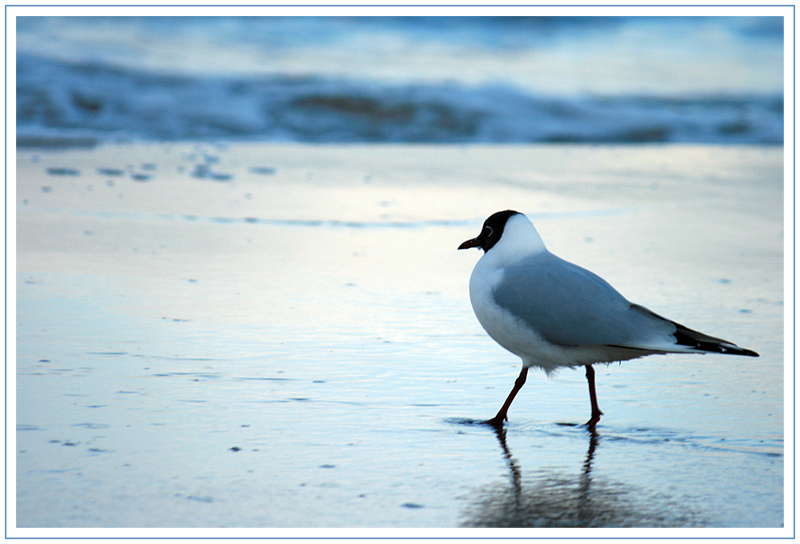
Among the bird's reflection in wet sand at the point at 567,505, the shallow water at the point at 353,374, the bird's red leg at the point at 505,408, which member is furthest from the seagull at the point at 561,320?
the bird's reflection in wet sand at the point at 567,505

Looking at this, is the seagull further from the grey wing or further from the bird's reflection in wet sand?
the bird's reflection in wet sand

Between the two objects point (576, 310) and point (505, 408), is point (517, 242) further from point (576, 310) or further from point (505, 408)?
point (505, 408)

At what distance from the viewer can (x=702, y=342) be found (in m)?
2.99

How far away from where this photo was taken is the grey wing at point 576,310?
10.1 ft

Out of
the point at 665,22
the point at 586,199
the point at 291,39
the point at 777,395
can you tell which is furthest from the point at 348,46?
the point at 777,395

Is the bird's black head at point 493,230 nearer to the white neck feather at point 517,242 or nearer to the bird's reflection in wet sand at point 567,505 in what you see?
the white neck feather at point 517,242

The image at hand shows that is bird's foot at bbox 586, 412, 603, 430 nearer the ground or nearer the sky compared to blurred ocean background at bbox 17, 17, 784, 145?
nearer the ground

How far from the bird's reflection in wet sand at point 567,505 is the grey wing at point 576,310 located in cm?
54

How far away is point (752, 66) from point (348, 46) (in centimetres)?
631

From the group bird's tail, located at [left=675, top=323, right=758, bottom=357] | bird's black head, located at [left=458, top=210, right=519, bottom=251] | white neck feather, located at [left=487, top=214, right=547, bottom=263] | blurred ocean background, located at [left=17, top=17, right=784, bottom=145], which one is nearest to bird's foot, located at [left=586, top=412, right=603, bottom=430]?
bird's tail, located at [left=675, top=323, right=758, bottom=357]

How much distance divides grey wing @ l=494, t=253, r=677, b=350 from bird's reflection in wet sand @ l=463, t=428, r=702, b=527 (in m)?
0.54

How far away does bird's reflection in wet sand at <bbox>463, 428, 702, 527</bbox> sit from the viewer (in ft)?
7.89

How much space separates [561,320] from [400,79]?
10496mm

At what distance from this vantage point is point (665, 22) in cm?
1667
